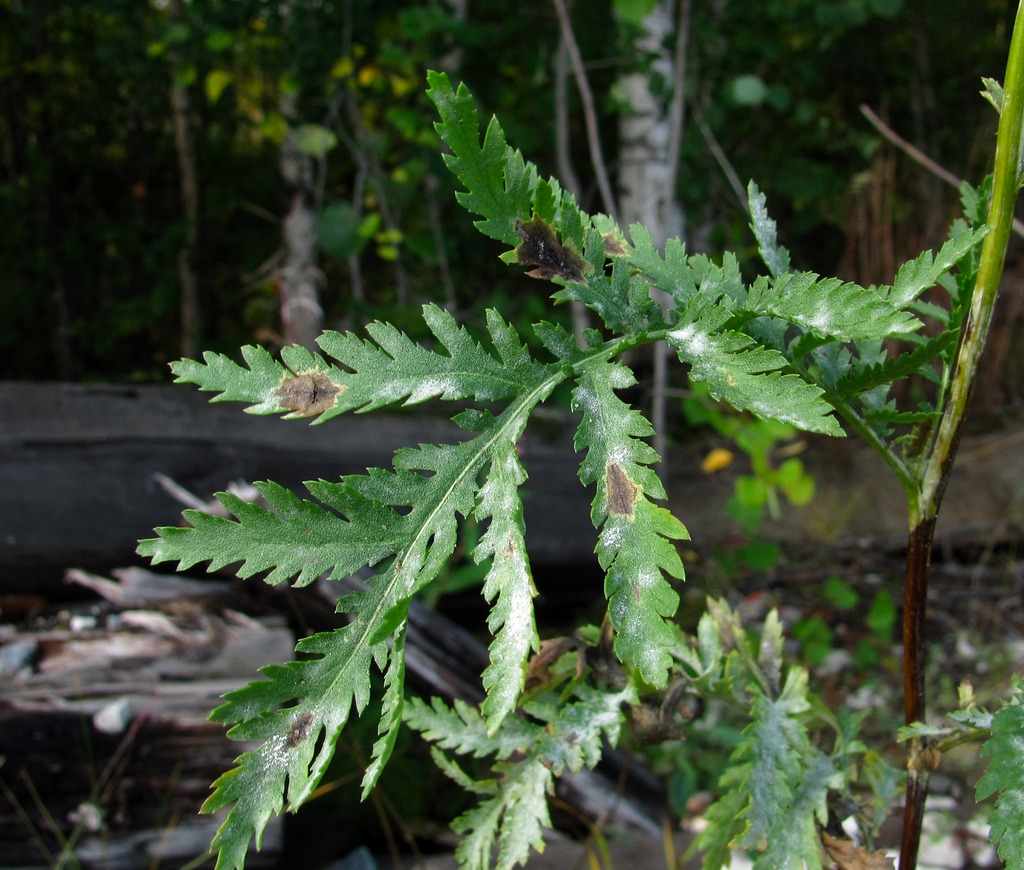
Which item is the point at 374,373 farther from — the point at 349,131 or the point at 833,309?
the point at 349,131

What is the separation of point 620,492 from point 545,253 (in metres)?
Result: 0.20

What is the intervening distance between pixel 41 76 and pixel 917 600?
4591 mm

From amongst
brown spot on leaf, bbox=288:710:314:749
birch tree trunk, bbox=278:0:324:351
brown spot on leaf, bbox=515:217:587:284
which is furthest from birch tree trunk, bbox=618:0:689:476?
brown spot on leaf, bbox=288:710:314:749

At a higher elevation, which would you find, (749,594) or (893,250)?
(893,250)

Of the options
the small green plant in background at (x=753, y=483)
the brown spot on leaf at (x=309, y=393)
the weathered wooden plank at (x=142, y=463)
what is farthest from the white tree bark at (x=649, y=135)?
the brown spot on leaf at (x=309, y=393)

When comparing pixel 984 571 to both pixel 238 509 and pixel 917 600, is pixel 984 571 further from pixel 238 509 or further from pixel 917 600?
pixel 238 509

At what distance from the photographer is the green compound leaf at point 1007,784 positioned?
61 cm

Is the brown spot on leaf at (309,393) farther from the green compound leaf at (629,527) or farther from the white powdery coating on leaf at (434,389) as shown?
the green compound leaf at (629,527)

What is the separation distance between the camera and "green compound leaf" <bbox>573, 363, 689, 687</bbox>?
0.59 meters

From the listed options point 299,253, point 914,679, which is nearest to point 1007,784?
point 914,679

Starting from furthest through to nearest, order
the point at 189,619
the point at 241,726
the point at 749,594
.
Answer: the point at 749,594, the point at 189,619, the point at 241,726

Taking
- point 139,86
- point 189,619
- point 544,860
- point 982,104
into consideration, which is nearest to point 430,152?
point 139,86

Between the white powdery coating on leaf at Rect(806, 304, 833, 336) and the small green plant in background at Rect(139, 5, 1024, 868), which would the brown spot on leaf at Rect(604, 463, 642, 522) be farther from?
the white powdery coating on leaf at Rect(806, 304, 833, 336)

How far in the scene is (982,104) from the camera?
4.82 meters
